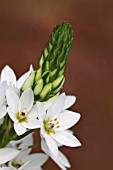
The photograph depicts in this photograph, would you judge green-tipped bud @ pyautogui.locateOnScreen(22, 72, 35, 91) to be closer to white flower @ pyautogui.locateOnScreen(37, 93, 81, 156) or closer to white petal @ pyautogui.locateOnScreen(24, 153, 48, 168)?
white flower @ pyautogui.locateOnScreen(37, 93, 81, 156)

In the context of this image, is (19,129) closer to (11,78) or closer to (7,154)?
(7,154)

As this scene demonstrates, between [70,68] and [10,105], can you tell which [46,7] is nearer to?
[70,68]

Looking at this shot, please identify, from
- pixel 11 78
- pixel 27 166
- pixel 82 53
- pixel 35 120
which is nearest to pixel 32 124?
pixel 35 120

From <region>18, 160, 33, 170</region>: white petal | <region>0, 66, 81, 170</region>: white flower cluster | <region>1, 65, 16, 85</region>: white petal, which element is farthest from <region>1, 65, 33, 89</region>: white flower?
<region>18, 160, 33, 170</region>: white petal

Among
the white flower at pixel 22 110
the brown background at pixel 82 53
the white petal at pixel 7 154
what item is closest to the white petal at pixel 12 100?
the white flower at pixel 22 110

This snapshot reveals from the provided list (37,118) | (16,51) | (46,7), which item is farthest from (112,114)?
(37,118)

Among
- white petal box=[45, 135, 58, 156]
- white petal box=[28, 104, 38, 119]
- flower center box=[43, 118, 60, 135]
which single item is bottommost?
white petal box=[45, 135, 58, 156]

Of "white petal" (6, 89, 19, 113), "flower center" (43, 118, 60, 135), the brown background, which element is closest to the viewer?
"white petal" (6, 89, 19, 113)

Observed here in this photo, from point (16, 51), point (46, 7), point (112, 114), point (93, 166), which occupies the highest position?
point (46, 7)
